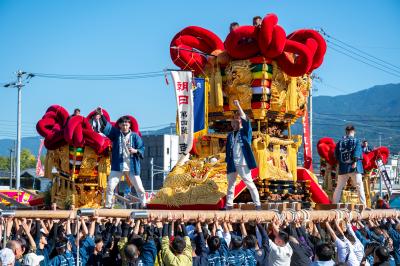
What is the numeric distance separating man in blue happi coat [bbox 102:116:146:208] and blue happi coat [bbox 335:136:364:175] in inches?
191

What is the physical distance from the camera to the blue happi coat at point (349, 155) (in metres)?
15.9

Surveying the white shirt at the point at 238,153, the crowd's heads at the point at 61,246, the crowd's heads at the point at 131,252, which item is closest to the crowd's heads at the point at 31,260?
the crowd's heads at the point at 61,246

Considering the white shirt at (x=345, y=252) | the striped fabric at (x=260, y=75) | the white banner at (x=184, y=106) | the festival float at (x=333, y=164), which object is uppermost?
the striped fabric at (x=260, y=75)

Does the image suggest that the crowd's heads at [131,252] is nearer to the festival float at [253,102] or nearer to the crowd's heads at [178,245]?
the crowd's heads at [178,245]

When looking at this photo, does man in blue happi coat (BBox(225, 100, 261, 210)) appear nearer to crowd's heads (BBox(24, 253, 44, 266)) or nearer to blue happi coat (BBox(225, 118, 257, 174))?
blue happi coat (BBox(225, 118, 257, 174))

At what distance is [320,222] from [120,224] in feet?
12.3

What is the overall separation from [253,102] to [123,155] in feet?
14.4

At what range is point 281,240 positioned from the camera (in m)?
9.08

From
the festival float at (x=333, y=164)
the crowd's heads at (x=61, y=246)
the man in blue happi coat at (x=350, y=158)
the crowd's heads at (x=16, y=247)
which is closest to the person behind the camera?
the crowd's heads at (x=16, y=247)

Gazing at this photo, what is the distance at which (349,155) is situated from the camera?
→ 16.0 metres

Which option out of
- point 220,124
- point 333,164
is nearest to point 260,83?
point 220,124

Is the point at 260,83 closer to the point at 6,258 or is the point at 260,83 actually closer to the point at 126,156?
the point at 126,156

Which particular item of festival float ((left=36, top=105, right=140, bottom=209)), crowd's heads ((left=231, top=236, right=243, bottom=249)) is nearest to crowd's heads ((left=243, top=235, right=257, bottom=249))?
crowd's heads ((left=231, top=236, right=243, bottom=249))

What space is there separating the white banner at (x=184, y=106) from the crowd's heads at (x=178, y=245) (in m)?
7.50
